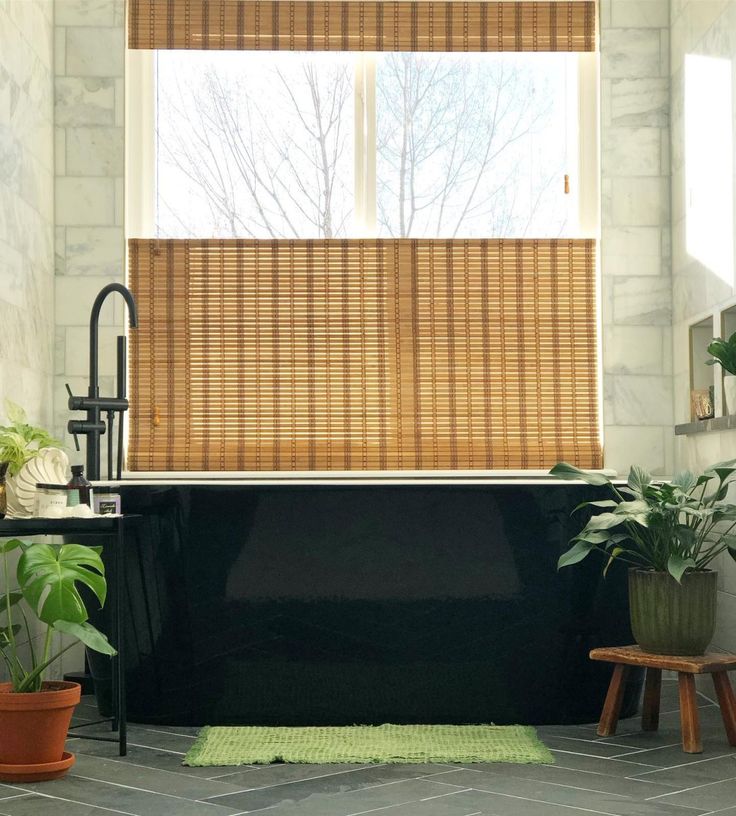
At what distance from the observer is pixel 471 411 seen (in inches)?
175

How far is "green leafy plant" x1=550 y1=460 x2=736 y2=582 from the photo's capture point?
3.09m

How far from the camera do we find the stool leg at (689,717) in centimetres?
304

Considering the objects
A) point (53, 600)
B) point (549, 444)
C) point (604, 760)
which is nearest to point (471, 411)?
point (549, 444)

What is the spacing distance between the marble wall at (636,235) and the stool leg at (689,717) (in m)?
1.45

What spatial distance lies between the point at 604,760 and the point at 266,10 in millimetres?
3129

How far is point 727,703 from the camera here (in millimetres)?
3139

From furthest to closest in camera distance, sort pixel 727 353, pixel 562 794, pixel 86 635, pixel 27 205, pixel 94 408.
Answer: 1. pixel 27 205
2. pixel 94 408
3. pixel 727 353
4. pixel 86 635
5. pixel 562 794

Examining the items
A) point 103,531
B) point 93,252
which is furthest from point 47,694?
point 93,252

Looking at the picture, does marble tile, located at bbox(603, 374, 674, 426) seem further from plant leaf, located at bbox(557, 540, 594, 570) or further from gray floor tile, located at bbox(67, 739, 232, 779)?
gray floor tile, located at bbox(67, 739, 232, 779)

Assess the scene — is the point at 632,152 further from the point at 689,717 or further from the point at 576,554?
the point at 689,717

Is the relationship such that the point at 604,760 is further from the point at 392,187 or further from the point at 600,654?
the point at 392,187

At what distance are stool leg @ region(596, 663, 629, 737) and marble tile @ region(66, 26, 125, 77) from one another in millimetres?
2940

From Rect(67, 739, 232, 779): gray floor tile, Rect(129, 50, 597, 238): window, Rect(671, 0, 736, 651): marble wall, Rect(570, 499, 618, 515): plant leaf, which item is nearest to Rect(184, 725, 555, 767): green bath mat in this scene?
Rect(67, 739, 232, 779): gray floor tile

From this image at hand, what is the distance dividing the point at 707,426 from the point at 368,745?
1.65m
